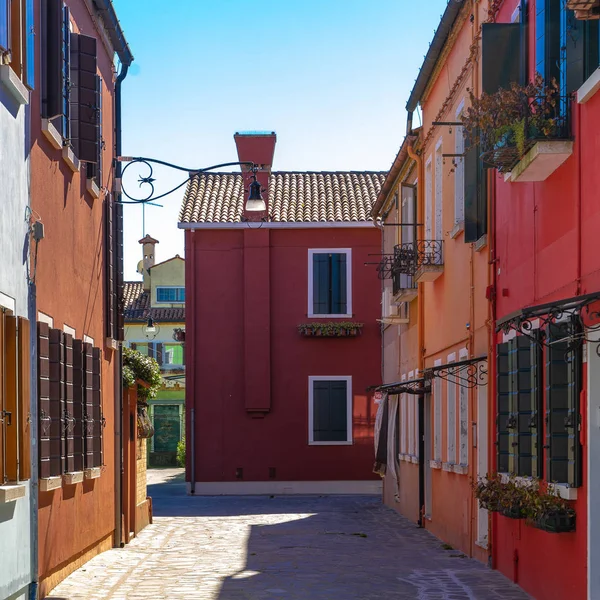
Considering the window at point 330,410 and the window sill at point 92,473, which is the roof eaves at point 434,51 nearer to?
the window sill at point 92,473

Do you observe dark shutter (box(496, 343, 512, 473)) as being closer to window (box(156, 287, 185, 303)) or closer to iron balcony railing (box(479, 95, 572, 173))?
iron balcony railing (box(479, 95, 572, 173))

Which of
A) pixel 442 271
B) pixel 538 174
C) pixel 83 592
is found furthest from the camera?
pixel 442 271

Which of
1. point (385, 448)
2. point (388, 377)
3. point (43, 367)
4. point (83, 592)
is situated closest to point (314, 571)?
point (83, 592)

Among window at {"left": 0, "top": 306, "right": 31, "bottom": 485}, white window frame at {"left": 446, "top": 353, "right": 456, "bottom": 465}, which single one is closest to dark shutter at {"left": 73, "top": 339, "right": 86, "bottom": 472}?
window at {"left": 0, "top": 306, "right": 31, "bottom": 485}

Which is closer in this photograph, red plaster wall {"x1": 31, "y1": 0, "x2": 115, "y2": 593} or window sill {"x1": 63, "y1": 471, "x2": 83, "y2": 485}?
red plaster wall {"x1": 31, "y1": 0, "x2": 115, "y2": 593}

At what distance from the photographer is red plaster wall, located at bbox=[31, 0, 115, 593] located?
11500 millimetres

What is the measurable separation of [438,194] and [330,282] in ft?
44.3

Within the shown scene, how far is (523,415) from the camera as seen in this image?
11266 millimetres

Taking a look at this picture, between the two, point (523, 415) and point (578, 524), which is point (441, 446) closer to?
point (523, 415)

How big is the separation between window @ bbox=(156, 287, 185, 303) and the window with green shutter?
27332 mm

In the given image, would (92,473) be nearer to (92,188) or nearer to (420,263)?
(92,188)

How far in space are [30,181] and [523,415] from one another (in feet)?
16.0

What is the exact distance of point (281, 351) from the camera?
31.5 meters

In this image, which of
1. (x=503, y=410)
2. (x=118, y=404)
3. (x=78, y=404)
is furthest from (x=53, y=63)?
(x=118, y=404)
